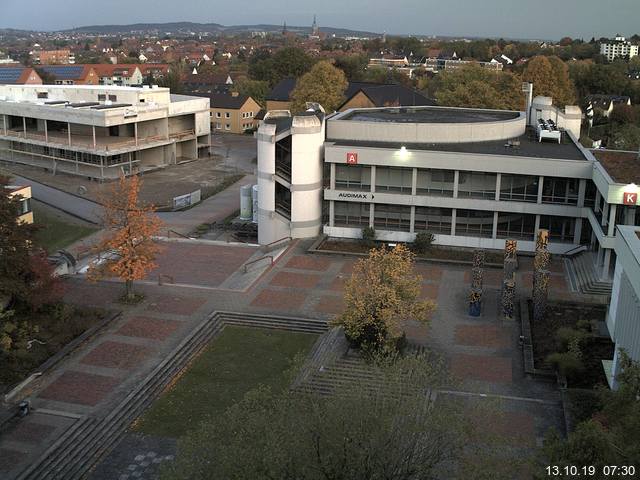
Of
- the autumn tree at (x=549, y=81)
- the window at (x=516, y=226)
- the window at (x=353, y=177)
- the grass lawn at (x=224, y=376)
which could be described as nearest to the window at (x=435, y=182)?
the window at (x=353, y=177)

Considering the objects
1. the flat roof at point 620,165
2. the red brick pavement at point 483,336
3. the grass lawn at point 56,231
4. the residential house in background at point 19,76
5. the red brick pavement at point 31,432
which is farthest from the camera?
the residential house in background at point 19,76

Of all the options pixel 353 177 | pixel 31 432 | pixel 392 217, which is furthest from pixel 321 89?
pixel 31 432

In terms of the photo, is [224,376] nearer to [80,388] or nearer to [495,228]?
[80,388]

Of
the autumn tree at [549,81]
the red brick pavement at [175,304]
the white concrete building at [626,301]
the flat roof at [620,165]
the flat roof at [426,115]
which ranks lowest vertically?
the red brick pavement at [175,304]

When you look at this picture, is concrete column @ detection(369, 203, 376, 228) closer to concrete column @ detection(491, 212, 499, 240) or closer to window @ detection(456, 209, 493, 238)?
window @ detection(456, 209, 493, 238)

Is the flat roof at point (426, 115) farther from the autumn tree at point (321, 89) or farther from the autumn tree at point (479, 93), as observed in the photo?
the autumn tree at point (321, 89)

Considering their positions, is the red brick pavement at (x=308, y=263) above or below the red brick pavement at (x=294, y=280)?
above

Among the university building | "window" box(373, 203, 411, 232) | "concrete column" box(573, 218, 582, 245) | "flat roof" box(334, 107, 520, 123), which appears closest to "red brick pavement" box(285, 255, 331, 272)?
the university building

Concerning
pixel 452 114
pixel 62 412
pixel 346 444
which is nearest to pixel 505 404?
pixel 346 444
